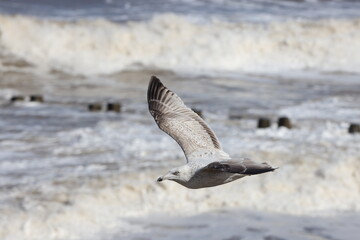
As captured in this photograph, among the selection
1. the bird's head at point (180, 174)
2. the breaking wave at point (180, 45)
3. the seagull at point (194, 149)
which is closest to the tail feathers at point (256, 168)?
the seagull at point (194, 149)

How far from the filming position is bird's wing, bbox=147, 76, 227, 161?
7695 millimetres

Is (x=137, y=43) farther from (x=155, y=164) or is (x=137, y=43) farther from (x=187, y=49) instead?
(x=155, y=164)

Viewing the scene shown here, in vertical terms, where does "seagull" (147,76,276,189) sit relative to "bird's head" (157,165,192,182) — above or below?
above

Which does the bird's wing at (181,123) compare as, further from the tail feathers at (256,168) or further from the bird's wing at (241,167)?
the tail feathers at (256,168)

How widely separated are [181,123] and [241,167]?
182 centimetres

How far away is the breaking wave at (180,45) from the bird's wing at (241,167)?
15.7 meters

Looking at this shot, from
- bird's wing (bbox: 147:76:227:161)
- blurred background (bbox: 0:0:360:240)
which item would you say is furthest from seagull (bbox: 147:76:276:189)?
blurred background (bbox: 0:0:360:240)

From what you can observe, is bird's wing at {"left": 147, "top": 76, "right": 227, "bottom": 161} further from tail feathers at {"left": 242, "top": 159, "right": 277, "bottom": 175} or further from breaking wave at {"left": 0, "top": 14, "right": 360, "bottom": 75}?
breaking wave at {"left": 0, "top": 14, "right": 360, "bottom": 75}

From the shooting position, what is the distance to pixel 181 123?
807cm

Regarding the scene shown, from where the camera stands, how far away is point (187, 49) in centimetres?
2472

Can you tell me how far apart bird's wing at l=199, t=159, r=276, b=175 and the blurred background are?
3.74m

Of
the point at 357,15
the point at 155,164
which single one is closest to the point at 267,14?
the point at 357,15

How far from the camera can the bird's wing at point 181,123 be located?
7695 mm

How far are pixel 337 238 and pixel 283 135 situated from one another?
180 inches
